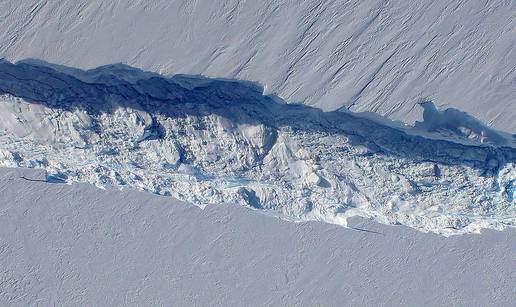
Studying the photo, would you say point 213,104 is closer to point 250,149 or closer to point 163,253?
point 250,149

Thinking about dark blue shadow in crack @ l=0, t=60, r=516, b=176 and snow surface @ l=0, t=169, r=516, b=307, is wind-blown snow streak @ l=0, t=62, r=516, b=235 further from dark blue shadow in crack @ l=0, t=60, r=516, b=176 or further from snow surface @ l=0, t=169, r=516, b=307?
snow surface @ l=0, t=169, r=516, b=307

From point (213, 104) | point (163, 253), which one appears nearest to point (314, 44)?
point (213, 104)

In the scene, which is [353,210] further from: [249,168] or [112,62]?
[112,62]

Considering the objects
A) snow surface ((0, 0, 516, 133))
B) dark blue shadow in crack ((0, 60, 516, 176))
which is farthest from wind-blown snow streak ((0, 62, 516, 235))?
snow surface ((0, 0, 516, 133))

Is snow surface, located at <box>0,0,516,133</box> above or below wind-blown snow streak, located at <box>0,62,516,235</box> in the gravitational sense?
above

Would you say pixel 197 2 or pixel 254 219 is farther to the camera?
pixel 254 219

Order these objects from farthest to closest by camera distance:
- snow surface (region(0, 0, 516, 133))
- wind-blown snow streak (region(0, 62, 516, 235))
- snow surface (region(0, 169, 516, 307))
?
1. wind-blown snow streak (region(0, 62, 516, 235))
2. snow surface (region(0, 169, 516, 307))
3. snow surface (region(0, 0, 516, 133))

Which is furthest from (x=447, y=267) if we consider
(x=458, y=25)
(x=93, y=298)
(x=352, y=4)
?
(x=93, y=298)
